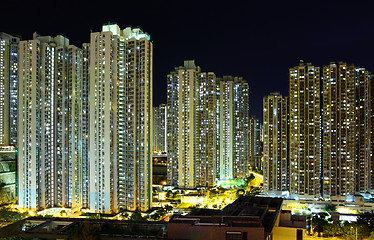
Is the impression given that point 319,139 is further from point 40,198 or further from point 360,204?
point 40,198

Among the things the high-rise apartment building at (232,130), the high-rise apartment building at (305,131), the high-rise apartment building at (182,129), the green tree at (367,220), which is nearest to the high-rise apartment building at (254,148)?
the high-rise apartment building at (232,130)

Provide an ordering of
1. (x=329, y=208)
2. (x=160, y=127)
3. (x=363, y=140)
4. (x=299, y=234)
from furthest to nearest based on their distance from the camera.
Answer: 1. (x=160, y=127)
2. (x=363, y=140)
3. (x=329, y=208)
4. (x=299, y=234)

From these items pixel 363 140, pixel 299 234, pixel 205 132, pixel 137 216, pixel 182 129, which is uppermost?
pixel 182 129

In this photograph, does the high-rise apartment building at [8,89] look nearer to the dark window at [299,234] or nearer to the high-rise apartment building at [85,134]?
the high-rise apartment building at [85,134]

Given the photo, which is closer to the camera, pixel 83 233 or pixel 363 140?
pixel 83 233

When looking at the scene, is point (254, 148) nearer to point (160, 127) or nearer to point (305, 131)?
point (160, 127)

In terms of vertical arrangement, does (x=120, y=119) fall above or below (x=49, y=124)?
above

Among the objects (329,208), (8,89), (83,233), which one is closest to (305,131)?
(329,208)

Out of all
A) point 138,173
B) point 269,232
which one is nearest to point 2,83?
point 138,173
